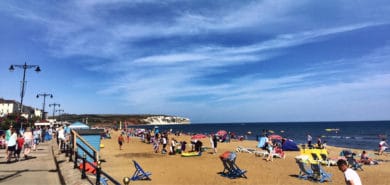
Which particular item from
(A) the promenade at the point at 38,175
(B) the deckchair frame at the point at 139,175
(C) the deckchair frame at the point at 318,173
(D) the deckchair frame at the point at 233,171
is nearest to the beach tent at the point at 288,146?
(C) the deckchair frame at the point at 318,173

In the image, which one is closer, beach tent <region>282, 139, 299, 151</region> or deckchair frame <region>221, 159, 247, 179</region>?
deckchair frame <region>221, 159, 247, 179</region>

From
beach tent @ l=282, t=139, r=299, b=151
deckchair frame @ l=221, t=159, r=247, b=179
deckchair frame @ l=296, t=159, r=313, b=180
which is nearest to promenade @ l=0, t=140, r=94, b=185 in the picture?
deckchair frame @ l=221, t=159, r=247, b=179

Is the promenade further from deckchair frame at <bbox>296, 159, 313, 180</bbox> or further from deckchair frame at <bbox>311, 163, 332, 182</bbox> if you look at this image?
deckchair frame at <bbox>311, 163, 332, 182</bbox>

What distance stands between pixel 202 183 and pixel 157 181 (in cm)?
187

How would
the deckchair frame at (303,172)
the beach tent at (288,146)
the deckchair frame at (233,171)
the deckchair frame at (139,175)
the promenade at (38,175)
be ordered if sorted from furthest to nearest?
the beach tent at (288,146)
the deckchair frame at (303,172)
the deckchair frame at (233,171)
the deckchair frame at (139,175)
the promenade at (38,175)

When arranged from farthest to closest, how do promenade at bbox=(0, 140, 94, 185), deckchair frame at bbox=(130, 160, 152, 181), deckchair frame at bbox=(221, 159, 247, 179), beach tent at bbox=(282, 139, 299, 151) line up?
beach tent at bbox=(282, 139, 299, 151) < deckchair frame at bbox=(221, 159, 247, 179) < deckchair frame at bbox=(130, 160, 152, 181) < promenade at bbox=(0, 140, 94, 185)

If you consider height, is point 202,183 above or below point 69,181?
below

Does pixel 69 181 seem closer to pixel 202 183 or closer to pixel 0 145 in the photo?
pixel 202 183

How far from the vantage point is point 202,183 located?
43.5 feet

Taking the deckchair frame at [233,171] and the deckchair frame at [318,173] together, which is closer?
the deckchair frame at [318,173]

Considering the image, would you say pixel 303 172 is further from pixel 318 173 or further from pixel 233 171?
pixel 233 171

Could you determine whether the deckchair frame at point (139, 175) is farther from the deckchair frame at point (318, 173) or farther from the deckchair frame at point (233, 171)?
the deckchair frame at point (318, 173)

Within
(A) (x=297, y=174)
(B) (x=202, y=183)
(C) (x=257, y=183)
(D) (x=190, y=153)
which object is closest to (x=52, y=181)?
(B) (x=202, y=183)

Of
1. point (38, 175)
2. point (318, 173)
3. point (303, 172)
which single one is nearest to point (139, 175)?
point (38, 175)
